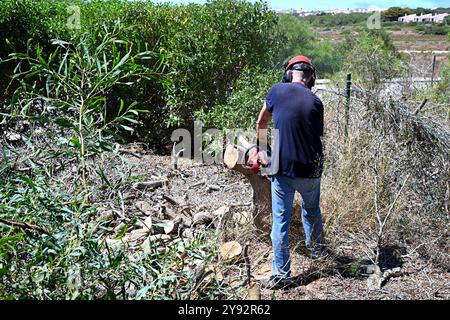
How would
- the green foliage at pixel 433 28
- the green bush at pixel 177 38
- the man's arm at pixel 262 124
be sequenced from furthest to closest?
1. the green foliage at pixel 433 28
2. the green bush at pixel 177 38
3. the man's arm at pixel 262 124

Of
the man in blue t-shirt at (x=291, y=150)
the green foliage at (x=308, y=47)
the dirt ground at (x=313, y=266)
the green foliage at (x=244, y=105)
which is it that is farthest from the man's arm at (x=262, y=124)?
the green foliage at (x=308, y=47)

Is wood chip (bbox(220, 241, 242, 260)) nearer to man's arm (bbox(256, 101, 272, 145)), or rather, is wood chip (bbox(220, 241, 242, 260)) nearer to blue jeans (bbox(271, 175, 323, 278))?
blue jeans (bbox(271, 175, 323, 278))

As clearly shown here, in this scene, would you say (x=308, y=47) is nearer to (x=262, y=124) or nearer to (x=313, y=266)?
(x=262, y=124)

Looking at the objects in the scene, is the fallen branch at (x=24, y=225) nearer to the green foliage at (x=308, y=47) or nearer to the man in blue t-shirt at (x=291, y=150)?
the man in blue t-shirt at (x=291, y=150)

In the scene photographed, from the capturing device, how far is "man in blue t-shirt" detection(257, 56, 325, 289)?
450 cm

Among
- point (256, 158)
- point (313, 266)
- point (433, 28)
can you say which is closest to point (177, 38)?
point (256, 158)

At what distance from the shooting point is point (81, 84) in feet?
11.3

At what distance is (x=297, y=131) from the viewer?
4.50 metres

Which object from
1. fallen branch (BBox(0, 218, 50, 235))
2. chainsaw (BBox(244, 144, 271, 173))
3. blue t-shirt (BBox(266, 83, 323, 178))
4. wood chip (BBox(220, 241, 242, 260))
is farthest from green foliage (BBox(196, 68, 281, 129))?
fallen branch (BBox(0, 218, 50, 235))

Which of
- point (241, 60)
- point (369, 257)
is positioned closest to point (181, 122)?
point (241, 60)

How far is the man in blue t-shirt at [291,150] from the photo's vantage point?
4.50m
